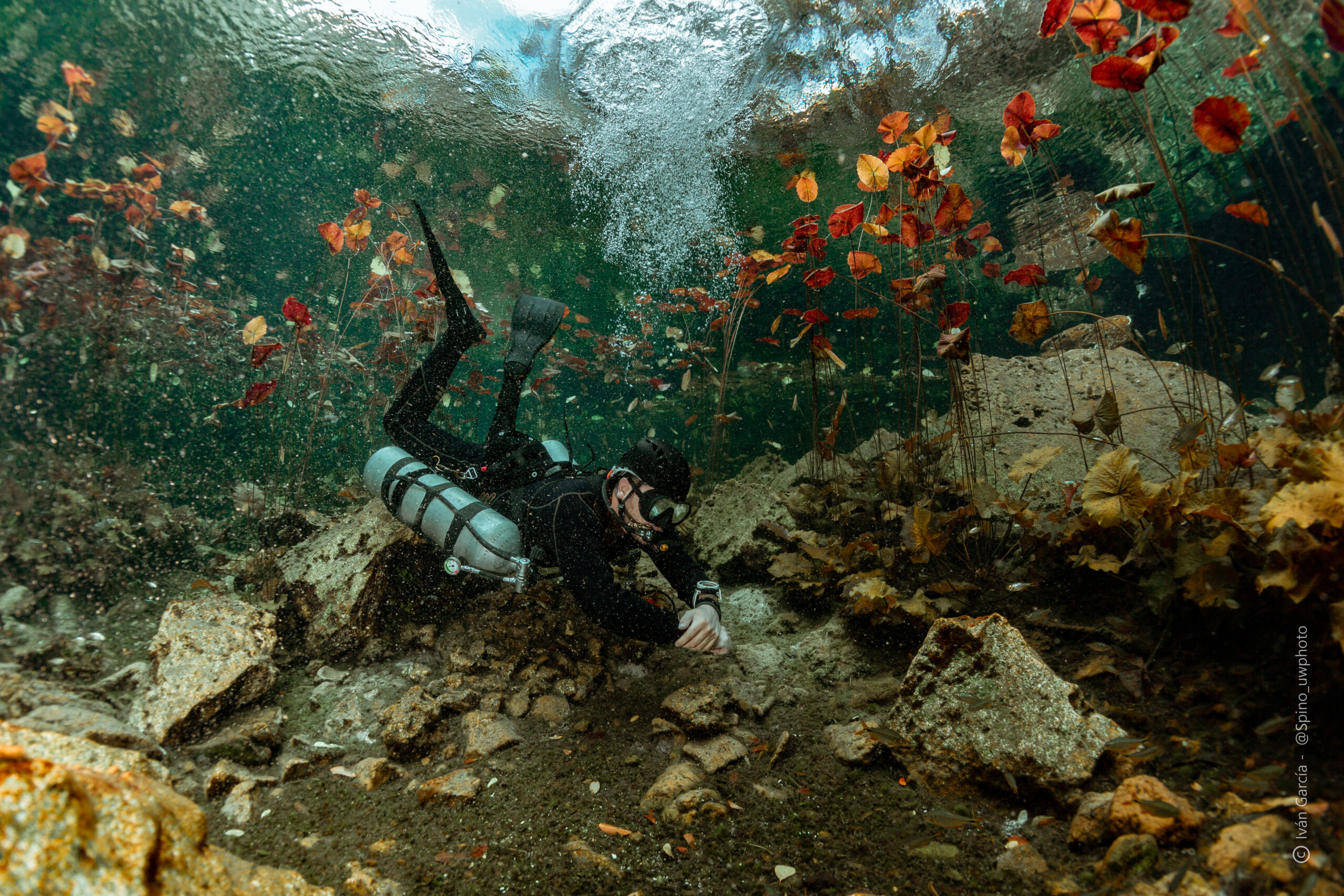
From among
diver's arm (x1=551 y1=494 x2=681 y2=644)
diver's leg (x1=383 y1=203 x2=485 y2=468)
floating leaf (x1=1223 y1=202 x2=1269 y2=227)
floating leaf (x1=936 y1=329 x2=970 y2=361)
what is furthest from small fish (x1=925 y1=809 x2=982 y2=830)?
diver's leg (x1=383 y1=203 x2=485 y2=468)

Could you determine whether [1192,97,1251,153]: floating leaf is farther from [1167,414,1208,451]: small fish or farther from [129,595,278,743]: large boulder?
[129,595,278,743]: large boulder

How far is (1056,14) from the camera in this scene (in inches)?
103

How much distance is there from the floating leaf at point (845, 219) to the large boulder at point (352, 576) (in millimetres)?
4160

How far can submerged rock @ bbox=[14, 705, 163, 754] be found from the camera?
225 cm

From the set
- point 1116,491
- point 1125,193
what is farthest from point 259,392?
point 1116,491

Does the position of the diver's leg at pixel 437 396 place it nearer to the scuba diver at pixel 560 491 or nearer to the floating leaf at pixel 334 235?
the scuba diver at pixel 560 491

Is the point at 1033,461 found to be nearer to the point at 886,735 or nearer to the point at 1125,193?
the point at 1125,193

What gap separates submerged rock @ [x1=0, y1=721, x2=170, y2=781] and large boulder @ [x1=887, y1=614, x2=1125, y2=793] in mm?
2888

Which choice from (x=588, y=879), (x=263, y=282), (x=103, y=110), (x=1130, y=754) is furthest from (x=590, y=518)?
(x=263, y=282)

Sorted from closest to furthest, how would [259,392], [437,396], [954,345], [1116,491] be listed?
1. [1116,491]
2. [954,345]
3. [259,392]
4. [437,396]

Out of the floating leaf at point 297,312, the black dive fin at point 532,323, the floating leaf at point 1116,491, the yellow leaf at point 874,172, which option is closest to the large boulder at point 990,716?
Result: the floating leaf at point 1116,491

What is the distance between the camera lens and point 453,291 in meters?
4.73

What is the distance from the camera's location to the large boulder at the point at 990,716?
1.96 m

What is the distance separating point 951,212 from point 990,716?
3.03 metres
